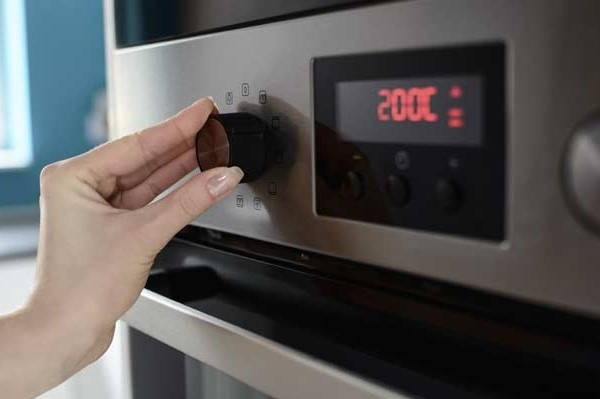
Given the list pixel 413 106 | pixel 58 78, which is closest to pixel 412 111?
pixel 413 106

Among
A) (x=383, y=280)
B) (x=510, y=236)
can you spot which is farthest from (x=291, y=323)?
(x=510, y=236)

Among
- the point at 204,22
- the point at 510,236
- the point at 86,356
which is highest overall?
the point at 204,22

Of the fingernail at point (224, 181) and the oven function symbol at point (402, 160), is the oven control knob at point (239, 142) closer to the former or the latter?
the fingernail at point (224, 181)

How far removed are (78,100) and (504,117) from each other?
1779 millimetres

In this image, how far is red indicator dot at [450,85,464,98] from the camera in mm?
324

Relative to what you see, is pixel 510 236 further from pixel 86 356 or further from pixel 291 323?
A: pixel 86 356

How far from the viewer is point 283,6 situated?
43 cm

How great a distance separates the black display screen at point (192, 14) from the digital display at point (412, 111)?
0.16ft

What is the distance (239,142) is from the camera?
1.43 ft

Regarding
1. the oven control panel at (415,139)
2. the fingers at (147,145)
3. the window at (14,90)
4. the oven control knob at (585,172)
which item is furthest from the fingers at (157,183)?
the window at (14,90)

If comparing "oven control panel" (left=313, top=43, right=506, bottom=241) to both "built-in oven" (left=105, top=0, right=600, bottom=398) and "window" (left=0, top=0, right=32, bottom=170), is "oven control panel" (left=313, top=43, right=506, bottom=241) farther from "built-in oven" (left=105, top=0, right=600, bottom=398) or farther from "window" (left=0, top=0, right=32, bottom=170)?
"window" (left=0, top=0, right=32, bottom=170)

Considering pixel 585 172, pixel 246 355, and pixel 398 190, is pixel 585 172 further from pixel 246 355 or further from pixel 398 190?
pixel 246 355

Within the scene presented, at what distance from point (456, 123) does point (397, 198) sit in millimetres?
51

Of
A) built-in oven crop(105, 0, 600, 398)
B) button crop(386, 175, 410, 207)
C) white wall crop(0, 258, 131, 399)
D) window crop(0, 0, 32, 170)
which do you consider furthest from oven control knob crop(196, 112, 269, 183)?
window crop(0, 0, 32, 170)
